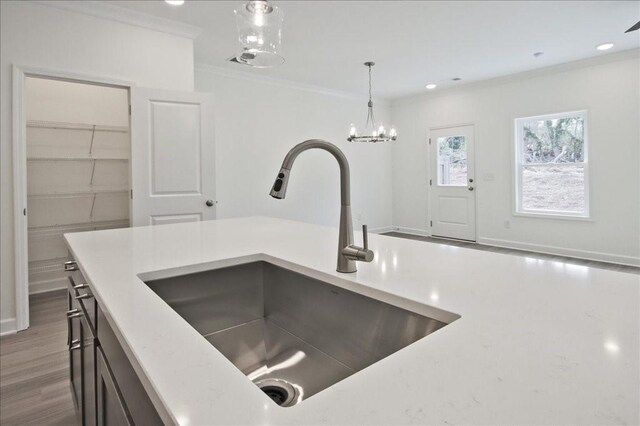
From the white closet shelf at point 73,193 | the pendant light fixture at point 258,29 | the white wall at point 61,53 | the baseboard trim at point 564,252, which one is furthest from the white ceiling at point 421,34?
the baseboard trim at point 564,252

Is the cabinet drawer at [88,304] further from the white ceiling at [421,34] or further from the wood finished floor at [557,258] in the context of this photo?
the wood finished floor at [557,258]

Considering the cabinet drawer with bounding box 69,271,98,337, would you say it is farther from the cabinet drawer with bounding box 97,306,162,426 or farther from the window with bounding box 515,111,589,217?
the window with bounding box 515,111,589,217

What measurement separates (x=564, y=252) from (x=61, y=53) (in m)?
6.37

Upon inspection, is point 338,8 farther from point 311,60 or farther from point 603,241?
point 603,241

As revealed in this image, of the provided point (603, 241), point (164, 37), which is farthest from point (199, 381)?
point (603, 241)

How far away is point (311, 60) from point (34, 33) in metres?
2.92

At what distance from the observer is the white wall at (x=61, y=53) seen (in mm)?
2906

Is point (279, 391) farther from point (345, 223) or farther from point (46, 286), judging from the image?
point (46, 286)

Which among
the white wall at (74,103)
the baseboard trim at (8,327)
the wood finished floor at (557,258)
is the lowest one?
the baseboard trim at (8,327)

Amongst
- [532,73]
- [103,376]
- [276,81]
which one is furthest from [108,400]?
[532,73]

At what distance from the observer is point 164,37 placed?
142 inches

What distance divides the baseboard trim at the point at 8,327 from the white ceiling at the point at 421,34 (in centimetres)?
276

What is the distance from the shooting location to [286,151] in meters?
5.79

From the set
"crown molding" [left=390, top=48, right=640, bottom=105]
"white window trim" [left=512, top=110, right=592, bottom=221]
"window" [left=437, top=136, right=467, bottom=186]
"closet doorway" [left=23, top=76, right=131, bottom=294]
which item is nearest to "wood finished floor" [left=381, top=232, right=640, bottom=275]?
"white window trim" [left=512, top=110, right=592, bottom=221]
